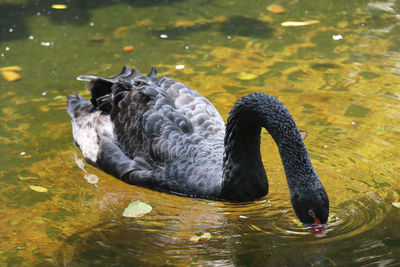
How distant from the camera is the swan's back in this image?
209 inches

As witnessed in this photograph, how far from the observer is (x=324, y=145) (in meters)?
5.77

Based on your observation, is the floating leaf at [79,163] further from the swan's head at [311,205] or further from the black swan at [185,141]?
the swan's head at [311,205]

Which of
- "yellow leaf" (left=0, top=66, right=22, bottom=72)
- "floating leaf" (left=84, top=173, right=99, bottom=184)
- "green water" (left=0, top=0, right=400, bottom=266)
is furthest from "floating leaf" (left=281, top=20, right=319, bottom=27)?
"floating leaf" (left=84, top=173, right=99, bottom=184)

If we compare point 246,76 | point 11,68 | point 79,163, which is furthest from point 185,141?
point 11,68

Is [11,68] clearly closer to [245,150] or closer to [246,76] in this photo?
[246,76]

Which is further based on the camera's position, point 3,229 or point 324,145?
point 324,145

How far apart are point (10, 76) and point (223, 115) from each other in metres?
2.78

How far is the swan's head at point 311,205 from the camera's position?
420 cm

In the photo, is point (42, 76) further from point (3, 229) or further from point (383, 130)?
point (383, 130)

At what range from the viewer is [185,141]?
545 cm

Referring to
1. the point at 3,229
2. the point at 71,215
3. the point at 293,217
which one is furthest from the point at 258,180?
the point at 3,229

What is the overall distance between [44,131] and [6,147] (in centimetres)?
44

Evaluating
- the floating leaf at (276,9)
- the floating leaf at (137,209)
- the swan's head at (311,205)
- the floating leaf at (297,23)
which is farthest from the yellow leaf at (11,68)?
the swan's head at (311,205)

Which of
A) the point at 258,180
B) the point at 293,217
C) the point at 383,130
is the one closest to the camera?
the point at 293,217
